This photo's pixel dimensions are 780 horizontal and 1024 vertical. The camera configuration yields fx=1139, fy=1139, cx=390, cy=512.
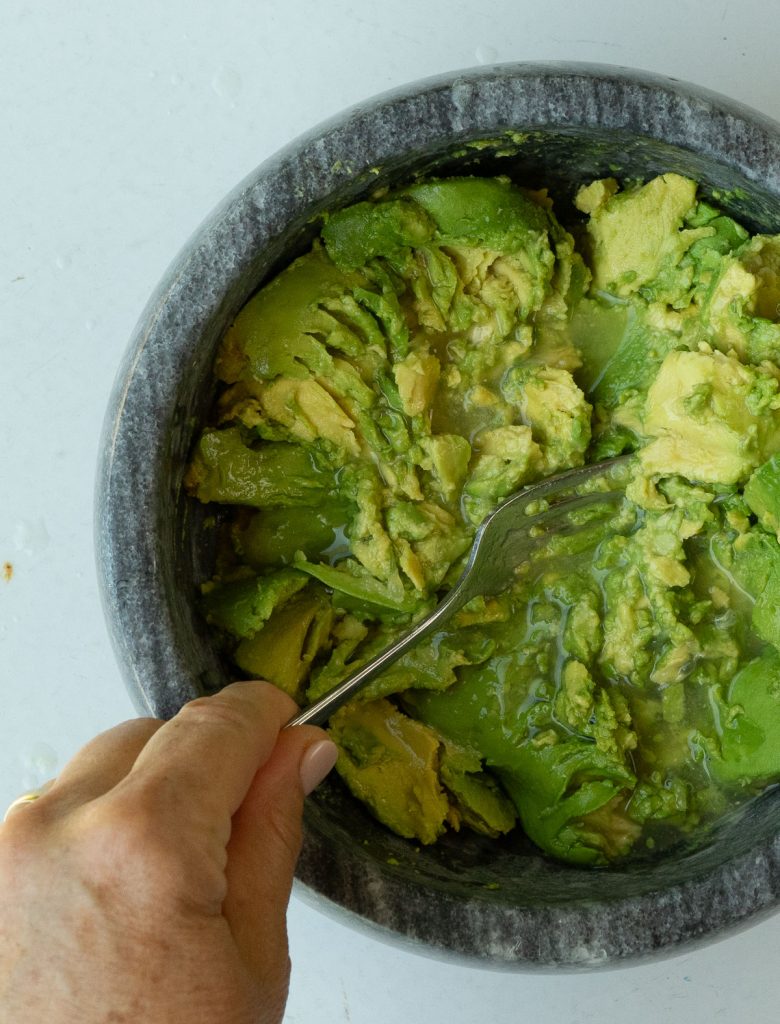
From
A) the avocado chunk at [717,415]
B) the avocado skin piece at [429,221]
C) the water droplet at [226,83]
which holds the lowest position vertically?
the avocado chunk at [717,415]

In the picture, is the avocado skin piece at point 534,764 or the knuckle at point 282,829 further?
the avocado skin piece at point 534,764

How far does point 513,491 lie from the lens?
1.20 metres

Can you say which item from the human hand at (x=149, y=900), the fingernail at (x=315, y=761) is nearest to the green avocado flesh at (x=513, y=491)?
the fingernail at (x=315, y=761)

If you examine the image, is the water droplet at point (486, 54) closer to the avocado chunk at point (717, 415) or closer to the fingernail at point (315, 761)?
the avocado chunk at point (717, 415)

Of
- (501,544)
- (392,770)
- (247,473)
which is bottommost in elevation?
(392,770)

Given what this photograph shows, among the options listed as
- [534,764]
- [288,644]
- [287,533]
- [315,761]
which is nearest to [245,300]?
[287,533]

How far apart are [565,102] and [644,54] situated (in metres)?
0.39

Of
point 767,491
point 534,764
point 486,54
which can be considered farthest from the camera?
point 486,54

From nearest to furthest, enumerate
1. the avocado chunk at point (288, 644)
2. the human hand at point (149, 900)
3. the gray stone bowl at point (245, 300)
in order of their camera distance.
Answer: the human hand at point (149, 900), the gray stone bowl at point (245, 300), the avocado chunk at point (288, 644)

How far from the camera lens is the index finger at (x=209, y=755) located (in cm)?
85

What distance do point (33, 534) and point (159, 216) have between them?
43cm

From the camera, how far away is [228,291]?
1.08 meters

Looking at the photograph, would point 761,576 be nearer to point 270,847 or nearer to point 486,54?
point 270,847

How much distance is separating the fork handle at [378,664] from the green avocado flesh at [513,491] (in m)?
0.02
